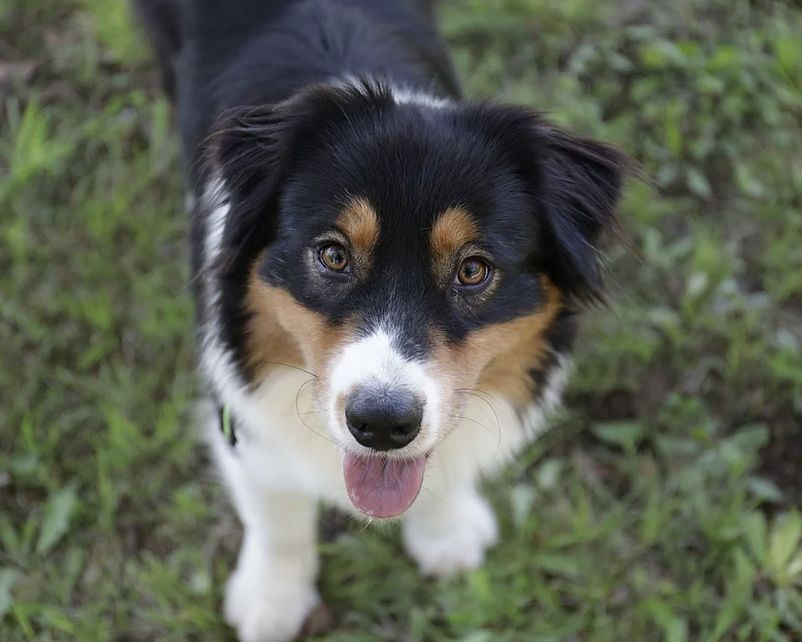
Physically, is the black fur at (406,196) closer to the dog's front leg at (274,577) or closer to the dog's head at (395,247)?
the dog's head at (395,247)

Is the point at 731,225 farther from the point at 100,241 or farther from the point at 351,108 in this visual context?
the point at 100,241

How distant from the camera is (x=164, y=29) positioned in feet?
12.3

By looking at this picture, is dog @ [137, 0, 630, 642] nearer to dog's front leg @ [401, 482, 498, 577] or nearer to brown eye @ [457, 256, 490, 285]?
brown eye @ [457, 256, 490, 285]

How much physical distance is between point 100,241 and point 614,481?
7.63ft

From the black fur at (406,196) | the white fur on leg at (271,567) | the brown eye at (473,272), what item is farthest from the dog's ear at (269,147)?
the white fur on leg at (271,567)

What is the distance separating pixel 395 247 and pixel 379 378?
1.06 ft

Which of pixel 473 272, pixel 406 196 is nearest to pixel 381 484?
pixel 473 272

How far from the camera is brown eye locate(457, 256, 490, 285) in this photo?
2.27 meters

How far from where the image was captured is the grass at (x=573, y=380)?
3129 mm

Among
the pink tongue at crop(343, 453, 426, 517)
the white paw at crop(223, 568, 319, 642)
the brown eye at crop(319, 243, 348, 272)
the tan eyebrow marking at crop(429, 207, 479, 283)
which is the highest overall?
the tan eyebrow marking at crop(429, 207, 479, 283)

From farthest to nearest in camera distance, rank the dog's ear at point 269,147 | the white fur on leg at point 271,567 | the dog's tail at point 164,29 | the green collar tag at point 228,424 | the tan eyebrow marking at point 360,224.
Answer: the dog's tail at point 164,29
the white fur on leg at point 271,567
the green collar tag at point 228,424
the dog's ear at point 269,147
the tan eyebrow marking at point 360,224

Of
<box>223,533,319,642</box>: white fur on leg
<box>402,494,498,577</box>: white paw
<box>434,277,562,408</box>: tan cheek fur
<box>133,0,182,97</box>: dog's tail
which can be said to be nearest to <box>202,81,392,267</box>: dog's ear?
<box>434,277,562,408</box>: tan cheek fur

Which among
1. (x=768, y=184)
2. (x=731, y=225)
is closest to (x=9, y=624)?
(x=731, y=225)

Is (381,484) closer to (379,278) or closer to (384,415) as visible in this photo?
(384,415)
